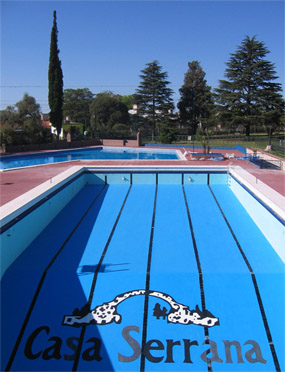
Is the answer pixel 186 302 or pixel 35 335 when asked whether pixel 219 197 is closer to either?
pixel 186 302

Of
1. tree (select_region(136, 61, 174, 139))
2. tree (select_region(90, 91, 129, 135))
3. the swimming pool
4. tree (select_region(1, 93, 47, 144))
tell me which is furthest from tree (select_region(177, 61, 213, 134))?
the swimming pool

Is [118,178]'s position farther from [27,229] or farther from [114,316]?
[114,316]

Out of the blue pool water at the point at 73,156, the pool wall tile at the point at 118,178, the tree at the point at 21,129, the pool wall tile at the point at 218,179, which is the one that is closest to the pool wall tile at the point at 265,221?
the pool wall tile at the point at 218,179

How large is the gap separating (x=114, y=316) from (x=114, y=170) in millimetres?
7666

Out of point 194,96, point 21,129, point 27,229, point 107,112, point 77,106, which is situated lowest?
point 27,229

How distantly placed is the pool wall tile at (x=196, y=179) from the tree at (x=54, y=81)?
1802 cm

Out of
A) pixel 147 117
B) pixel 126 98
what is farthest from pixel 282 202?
pixel 126 98

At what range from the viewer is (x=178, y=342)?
4.67 metres

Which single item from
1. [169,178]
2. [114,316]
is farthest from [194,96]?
[114,316]

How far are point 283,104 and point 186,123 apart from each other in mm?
12334

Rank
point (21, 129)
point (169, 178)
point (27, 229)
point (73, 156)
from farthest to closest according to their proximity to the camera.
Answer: point (21, 129) → point (73, 156) → point (169, 178) → point (27, 229)

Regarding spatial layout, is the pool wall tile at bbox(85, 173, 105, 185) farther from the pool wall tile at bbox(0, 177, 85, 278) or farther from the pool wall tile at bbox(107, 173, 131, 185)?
the pool wall tile at bbox(0, 177, 85, 278)

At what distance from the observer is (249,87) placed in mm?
32906

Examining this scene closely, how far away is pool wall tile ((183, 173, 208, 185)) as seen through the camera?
12.0 meters
